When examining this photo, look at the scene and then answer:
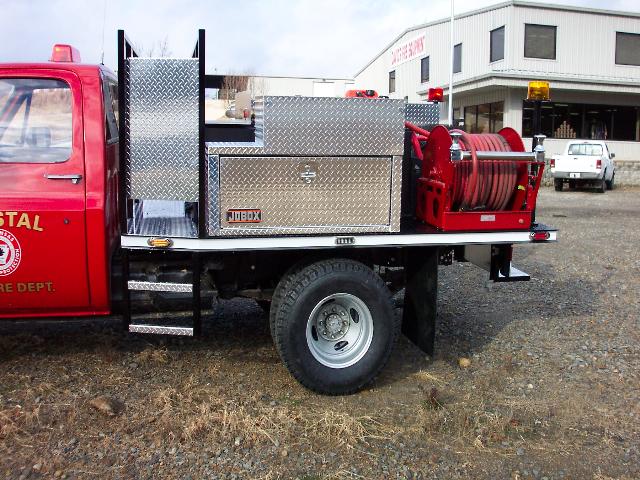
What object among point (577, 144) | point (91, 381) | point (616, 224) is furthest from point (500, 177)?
point (577, 144)

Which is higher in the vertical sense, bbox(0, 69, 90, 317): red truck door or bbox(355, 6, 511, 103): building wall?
bbox(355, 6, 511, 103): building wall

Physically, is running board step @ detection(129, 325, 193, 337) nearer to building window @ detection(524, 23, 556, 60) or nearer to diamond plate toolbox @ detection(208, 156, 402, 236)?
diamond plate toolbox @ detection(208, 156, 402, 236)

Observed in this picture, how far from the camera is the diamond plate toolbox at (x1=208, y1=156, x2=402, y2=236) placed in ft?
13.6

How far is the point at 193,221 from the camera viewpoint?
183 inches

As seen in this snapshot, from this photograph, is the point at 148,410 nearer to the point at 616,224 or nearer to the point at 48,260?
the point at 48,260

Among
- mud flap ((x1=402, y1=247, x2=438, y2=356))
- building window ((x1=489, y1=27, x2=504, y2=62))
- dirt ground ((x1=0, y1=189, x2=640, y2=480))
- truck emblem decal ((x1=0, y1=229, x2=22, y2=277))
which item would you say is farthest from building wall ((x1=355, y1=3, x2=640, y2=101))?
truck emblem decal ((x1=0, y1=229, x2=22, y2=277))

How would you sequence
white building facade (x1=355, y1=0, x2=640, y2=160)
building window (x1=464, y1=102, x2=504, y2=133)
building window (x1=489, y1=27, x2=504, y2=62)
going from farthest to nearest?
building window (x1=464, y1=102, x2=504, y2=133) < building window (x1=489, y1=27, x2=504, y2=62) < white building facade (x1=355, y1=0, x2=640, y2=160)

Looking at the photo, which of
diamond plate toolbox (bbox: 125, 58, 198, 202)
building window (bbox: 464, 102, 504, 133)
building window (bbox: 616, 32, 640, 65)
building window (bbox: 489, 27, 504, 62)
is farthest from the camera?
building window (bbox: 616, 32, 640, 65)

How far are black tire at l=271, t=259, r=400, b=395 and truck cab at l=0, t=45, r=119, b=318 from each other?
48.5 inches

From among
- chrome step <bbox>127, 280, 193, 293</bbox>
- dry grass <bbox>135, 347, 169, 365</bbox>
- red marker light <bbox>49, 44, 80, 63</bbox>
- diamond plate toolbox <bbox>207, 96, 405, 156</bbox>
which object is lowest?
dry grass <bbox>135, 347, 169, 365</bbox>

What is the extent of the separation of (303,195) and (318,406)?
1405mm

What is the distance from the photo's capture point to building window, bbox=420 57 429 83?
3216cm

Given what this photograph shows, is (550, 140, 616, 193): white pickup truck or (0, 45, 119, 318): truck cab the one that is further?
(550, 140, 616, 193): white pickup truck

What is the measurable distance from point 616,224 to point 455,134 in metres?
10.5
